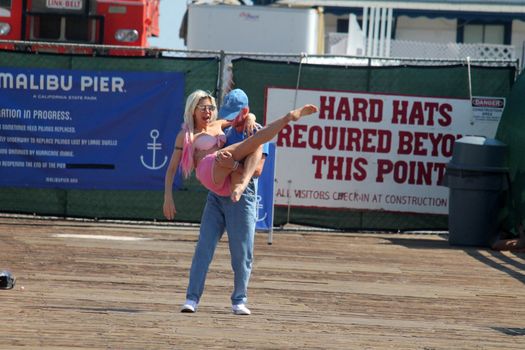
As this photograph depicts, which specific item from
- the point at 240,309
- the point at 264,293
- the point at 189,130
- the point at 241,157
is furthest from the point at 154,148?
the point at 241,157

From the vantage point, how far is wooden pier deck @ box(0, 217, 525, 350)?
9.16 meters

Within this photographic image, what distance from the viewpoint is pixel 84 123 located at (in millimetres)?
17578

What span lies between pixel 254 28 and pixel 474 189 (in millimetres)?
13055

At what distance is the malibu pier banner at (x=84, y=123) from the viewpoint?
17547mm

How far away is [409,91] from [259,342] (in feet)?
30.4

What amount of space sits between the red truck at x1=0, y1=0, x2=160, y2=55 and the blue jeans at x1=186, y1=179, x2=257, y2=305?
40.7ft

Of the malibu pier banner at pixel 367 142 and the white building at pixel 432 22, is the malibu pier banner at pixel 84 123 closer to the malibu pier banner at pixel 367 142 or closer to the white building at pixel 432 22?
the malibu pier banner at pixel 367 142

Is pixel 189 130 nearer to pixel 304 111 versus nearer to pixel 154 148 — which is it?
pixel 304 111

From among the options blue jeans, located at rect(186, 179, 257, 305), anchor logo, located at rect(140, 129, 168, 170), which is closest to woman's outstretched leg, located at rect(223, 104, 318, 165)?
blue jeans, located at rect(186, 179, 257, 305)

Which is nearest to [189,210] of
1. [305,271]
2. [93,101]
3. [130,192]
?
[130,192]

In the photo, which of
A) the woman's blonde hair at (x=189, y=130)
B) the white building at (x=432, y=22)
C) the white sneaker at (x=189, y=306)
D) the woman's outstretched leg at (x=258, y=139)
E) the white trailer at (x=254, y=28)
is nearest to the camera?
the woman's outstretched leg at (x=258, y=139)

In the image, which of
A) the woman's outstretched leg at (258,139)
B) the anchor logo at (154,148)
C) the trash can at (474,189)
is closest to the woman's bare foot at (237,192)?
the woman's outstretched leg at (258,139)

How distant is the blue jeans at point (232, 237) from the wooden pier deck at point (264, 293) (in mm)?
243

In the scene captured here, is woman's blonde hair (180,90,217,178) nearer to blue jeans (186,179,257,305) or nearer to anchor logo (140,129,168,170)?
blue jeans (186,179,257,305)
